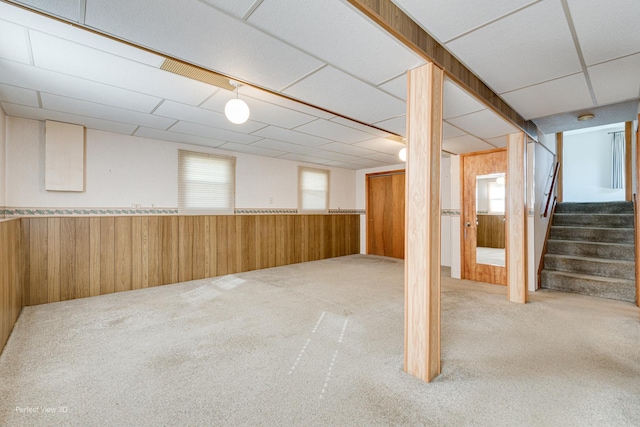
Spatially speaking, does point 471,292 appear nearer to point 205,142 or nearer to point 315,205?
point 315,205

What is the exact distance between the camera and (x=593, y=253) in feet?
15.1

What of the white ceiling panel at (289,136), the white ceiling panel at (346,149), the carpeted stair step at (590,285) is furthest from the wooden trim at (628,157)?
the white ceiling panel at (289,136)

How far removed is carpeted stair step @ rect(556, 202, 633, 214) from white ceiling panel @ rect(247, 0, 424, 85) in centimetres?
574

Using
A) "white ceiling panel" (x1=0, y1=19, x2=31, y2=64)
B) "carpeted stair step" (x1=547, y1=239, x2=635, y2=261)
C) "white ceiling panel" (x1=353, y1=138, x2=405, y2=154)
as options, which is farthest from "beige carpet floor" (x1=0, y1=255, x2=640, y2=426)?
"white ceiling panel" (x1=353, y1=138, x2=405, y2=154)

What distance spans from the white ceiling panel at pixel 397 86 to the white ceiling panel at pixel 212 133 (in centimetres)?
257

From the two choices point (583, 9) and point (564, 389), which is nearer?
point (583, 9)

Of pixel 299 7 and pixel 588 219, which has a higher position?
pixel 299 7

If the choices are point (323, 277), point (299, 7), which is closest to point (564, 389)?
point (299, 7)

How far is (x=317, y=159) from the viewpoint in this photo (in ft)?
21.2

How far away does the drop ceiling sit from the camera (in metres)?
1.68

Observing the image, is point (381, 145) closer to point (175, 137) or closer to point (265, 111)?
point (265, 111)

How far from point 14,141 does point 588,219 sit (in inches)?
353

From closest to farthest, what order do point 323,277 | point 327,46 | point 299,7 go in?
point 299,7 < point 327,46 < point 323,277

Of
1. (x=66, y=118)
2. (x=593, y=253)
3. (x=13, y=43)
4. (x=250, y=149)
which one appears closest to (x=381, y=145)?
(x=250, y=149)
